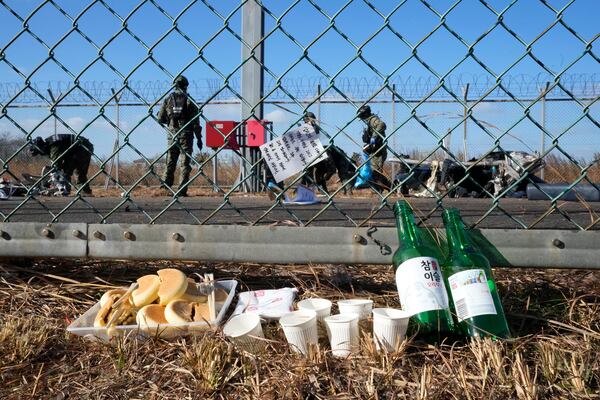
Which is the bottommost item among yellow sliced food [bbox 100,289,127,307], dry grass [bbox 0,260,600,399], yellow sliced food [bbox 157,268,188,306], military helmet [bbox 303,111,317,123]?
dry grass [bbox 0,260,600,399]

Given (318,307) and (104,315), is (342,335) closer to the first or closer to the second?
(318,307)

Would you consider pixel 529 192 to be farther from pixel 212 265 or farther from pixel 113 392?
pixel 113 392

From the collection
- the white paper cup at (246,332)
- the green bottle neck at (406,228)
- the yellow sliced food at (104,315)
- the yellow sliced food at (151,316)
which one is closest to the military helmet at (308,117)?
the green bottle neck at (406,228)

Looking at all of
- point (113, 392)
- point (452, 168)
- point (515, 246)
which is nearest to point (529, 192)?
point (515, 246)

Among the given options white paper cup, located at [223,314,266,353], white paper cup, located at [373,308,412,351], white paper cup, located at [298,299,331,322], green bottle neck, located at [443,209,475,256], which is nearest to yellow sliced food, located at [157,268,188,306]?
white paper cup, located at [223,314,266,353]

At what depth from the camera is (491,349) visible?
1.42 meters

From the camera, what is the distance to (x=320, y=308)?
5.53 feet

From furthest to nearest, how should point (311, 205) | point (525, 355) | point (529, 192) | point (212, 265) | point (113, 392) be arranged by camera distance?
point (529, 192) → point (311, 205) → point (212, 265) → point (525, 355) → point (113, 392)

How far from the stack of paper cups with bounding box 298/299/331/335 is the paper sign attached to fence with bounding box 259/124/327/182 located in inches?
17.1

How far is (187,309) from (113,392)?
416 mm

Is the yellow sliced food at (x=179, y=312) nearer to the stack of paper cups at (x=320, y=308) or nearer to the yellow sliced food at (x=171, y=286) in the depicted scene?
the yellow sliced food at (x=171, y=286)

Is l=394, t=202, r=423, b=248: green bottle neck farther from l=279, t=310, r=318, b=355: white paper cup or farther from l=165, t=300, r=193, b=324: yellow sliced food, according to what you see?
l=165, t=300, r=193, b=324: yellow sliced food

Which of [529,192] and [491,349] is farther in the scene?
[529,192]

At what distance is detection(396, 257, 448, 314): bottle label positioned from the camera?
152cm
